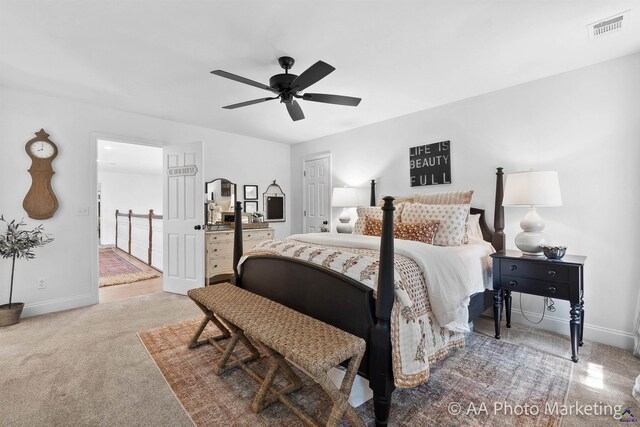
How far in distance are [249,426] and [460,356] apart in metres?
1.66

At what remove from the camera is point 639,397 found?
1758 mm

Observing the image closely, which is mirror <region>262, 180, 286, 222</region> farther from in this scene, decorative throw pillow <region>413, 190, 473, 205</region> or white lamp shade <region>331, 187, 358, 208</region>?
decorative throw pillow <region>413, 190, 473, 205</region>

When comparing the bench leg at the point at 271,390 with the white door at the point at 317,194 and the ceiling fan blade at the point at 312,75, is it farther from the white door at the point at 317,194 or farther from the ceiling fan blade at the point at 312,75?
the white door at the point at 317,194

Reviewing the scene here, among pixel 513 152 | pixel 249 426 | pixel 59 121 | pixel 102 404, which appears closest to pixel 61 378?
pixel 102 404

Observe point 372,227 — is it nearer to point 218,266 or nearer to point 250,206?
point 218,266

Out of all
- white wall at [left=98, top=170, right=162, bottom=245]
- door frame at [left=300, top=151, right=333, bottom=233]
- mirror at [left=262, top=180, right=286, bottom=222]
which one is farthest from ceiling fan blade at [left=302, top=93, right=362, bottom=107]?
white wall at [left=98, top=170, right=162, bottom=245]

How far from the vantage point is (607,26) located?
6.69 feet

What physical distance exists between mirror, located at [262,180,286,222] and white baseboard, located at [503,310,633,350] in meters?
3.87

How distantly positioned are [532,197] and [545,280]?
695 mm

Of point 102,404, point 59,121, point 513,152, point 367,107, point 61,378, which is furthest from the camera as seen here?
point 367,107

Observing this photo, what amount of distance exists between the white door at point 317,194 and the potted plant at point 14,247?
360 cm

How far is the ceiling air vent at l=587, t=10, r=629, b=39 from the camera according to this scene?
6.44ft

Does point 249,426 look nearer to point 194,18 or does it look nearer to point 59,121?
point 194,18

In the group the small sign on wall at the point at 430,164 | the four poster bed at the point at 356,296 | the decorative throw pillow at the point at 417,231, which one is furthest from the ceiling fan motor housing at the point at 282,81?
the small sign on wall at the point at 430,164
